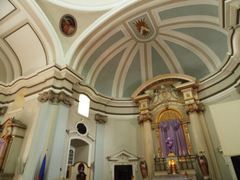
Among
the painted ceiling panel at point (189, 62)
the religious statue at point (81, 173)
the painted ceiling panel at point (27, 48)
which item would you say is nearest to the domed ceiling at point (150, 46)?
the painted ceiling panel at point (189, 62)

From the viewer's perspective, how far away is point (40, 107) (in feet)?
27.3

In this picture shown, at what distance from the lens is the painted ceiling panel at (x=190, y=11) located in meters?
8.94

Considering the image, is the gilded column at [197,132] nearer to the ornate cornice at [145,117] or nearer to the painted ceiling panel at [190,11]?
the ornate cornice at [145,117]

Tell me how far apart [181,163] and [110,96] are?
6.28 m

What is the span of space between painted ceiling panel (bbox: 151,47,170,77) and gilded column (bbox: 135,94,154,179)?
99.7 inches

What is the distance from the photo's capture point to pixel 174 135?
10172 millimetres

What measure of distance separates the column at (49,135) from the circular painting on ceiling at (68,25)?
3682 millimetres

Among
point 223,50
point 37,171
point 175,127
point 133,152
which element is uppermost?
point 223,50

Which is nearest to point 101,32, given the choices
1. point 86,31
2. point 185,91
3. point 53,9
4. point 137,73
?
point 86,31

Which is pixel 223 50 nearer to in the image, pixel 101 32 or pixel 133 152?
pixel 101 32

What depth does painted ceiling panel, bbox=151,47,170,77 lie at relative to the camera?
12.6 meters

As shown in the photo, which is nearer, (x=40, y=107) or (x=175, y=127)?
(x=40, y=107)

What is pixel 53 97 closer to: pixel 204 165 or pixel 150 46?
pixel 150 46

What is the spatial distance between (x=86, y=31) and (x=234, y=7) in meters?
7.04
